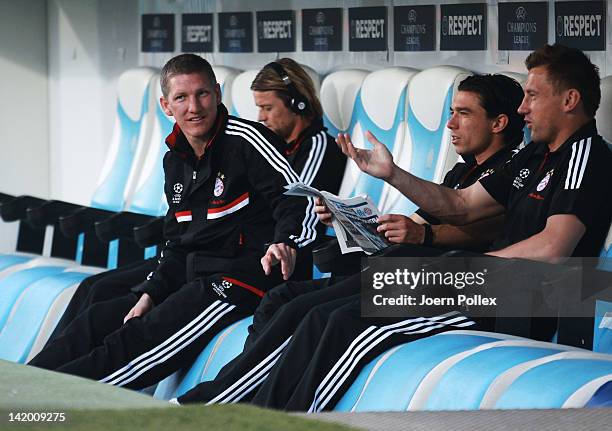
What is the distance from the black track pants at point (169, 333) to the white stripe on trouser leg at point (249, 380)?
0.45 m

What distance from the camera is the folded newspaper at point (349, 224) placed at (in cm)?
348

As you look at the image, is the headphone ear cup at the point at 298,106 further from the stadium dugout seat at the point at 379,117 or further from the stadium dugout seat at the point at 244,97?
the stadium dugout seat at the point at 244,97

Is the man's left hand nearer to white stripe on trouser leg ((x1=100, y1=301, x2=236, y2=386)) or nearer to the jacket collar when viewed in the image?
white stripe on trouser leg ((x1=100, y1=301, x2=236, y2=386))

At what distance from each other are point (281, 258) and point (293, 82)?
115 centimetres

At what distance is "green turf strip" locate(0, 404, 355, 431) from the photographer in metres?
1.48

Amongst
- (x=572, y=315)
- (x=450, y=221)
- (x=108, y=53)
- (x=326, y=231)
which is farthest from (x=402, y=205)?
(x=108, y=53)

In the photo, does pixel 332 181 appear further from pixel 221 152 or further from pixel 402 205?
pixel 221 152

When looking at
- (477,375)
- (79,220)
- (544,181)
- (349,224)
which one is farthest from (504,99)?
(79,220)

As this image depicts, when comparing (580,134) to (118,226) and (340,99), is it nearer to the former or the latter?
(340,99)

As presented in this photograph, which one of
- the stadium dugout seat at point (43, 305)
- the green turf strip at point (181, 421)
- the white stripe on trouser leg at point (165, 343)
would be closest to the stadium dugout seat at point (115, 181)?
the stadium dugout seat at point (43, 305)

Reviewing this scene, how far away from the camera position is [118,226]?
476cm

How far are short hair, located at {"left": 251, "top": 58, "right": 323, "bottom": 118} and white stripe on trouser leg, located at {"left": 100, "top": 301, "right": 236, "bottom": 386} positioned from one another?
975 millimetres

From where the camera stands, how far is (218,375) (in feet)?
11.8

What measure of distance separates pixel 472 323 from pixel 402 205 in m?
1.01
